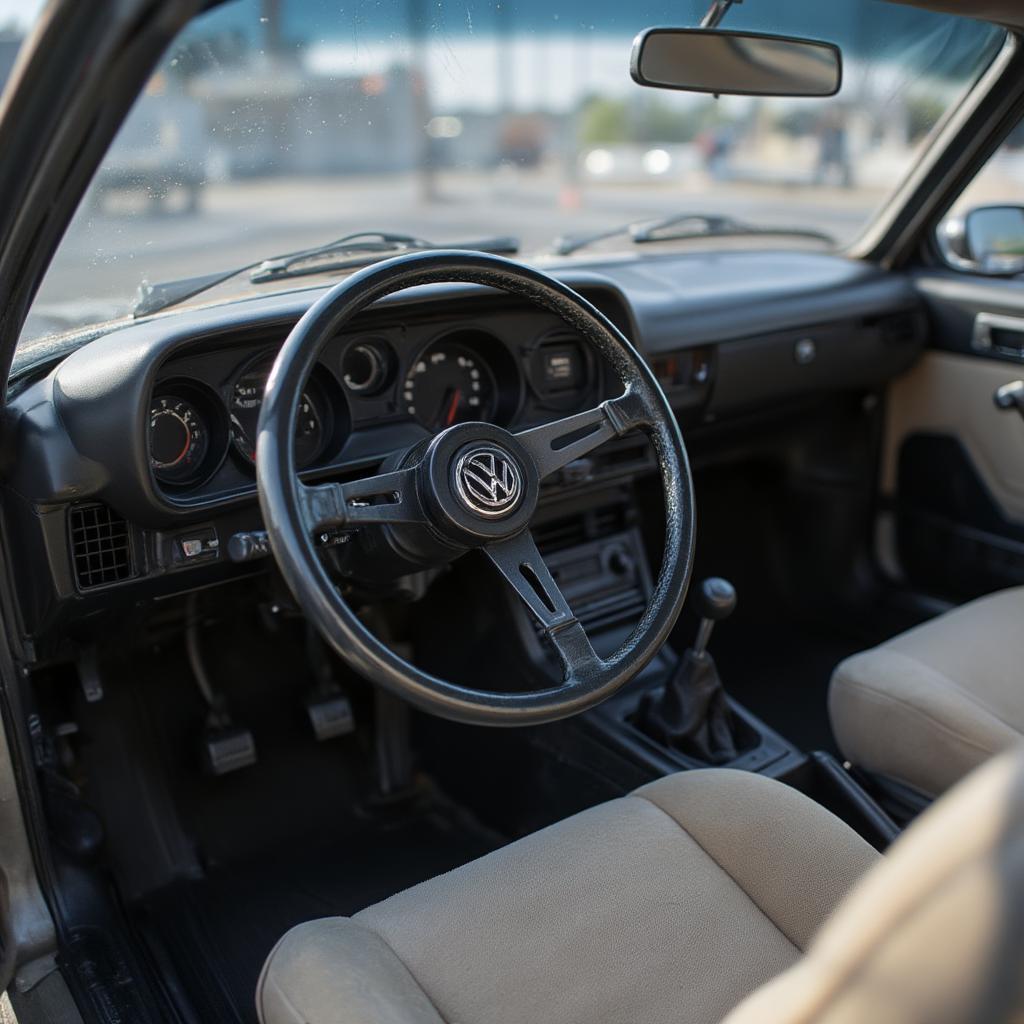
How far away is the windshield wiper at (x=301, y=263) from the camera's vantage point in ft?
6.75

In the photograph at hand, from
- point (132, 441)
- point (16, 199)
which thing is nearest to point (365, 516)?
point (132, 441)

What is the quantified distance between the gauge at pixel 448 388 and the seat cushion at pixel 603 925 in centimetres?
86

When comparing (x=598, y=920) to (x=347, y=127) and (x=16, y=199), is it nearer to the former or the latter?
(x=16, y=199)

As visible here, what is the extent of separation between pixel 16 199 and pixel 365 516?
576 millimetres

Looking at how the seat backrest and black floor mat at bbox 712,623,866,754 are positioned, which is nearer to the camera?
the seat backrest

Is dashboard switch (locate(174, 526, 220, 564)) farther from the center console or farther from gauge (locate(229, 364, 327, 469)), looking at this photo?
the center console

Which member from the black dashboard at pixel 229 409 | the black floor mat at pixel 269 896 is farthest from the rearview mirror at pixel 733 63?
the black floor mat at pixel 269 896

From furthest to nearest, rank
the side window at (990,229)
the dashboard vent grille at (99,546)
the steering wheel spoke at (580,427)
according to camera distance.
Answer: the side window at (990,229), the dashboard vent grille at (99,546), the steering wheel spoke at (580,427)

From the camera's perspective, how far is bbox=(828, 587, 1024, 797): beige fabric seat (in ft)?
6.54

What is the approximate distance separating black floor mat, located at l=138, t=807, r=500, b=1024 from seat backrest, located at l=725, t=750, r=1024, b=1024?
1.63m

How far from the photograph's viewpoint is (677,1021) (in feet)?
4.46

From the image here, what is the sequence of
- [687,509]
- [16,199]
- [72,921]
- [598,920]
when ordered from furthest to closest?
[72,921] < [687,509] < [598,920] < [16,199]

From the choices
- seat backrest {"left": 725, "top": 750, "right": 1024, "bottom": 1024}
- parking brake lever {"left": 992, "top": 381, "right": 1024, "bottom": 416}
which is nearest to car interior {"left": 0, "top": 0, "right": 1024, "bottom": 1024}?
seat backrest {"left": 725, "top": 750, "right": 1024, "bottom": 1024}

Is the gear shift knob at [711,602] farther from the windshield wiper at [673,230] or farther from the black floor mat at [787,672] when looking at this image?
the windshield wiper at [673,230]
